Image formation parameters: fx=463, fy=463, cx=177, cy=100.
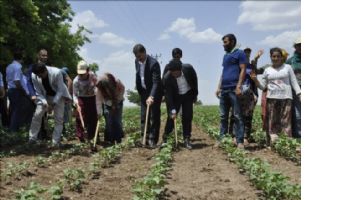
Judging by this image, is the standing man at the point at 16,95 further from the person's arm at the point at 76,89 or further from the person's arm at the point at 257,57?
the person's arm at the point at 257,57

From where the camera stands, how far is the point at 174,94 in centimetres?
823

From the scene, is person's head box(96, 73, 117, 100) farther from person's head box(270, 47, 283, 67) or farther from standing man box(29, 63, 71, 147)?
person's head box(270, 47, 283, 67)

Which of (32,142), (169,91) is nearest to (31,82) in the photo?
(32,142)

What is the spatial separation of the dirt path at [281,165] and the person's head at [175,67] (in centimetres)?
187

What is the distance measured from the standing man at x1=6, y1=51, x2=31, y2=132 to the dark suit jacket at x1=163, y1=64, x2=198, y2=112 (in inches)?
147

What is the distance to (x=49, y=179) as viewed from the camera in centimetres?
601

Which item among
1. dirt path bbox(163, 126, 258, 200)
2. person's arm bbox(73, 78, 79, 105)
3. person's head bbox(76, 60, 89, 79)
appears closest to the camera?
dirt path bbox(163, 126, 258, 200)

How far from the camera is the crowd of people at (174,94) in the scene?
7168 millimetres

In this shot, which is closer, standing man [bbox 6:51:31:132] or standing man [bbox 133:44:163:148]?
standing man [bbox 133:44:163:148]

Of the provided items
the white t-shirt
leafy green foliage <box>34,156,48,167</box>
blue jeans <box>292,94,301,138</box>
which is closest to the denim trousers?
leafy green foliage <box>34,156,48,167</box>

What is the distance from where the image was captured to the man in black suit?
315 inches

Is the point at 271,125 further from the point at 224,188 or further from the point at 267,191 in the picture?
the point at 267,191
